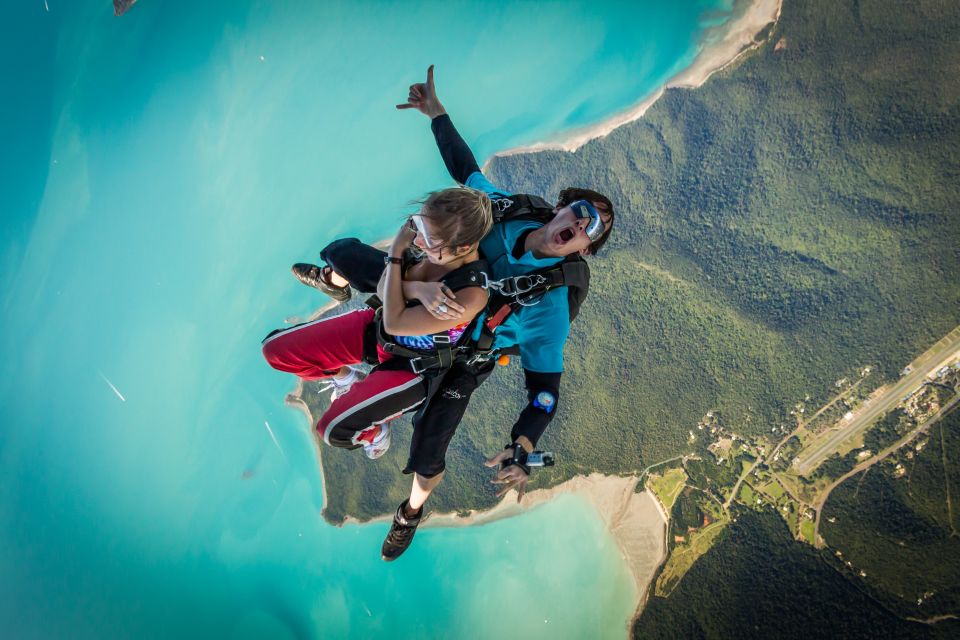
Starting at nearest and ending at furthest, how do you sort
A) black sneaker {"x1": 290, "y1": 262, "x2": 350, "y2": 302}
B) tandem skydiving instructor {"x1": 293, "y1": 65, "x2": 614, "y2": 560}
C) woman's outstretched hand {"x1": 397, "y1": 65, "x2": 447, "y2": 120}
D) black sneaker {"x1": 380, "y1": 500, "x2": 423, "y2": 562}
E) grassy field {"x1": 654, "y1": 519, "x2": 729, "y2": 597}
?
tandem skydiving instructor {"x1": 293, "y1": 65, "x2": 614, "y2": 560} → woman's outstretched hand {"x1": 397, "y1": 65, "x2": 447, "y2": 120} → black sneaker {"x1": 380, "y1": 500, "x2": 423, "y2": 562} → black sneaker {"x1": 290, "y1": 262, "x2": 350, "y2": 302} → grassy field {"x1": 654, "y1": 519, "x2": 729, "y2": 597}

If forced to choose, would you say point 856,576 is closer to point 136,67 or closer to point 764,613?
point 764,613

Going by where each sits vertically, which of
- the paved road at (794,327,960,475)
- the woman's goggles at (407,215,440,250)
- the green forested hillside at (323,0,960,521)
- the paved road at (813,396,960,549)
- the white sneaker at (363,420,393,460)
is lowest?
the paved road at (813,396,960,549)

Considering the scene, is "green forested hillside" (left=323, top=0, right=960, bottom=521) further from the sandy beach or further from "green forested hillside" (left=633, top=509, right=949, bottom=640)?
"green forested hillside" (left=633, top=509, right=949, bottom=640)

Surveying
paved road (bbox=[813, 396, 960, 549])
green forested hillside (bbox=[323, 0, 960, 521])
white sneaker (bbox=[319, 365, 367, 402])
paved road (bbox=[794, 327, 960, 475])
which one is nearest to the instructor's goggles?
white sneaker (bbox=[319, 365, 367, 402])

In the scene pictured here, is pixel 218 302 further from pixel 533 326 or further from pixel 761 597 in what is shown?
pixel 761 597

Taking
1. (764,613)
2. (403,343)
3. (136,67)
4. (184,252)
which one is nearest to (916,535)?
(764,613)

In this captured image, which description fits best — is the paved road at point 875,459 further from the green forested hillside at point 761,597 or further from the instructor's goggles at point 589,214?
the instructor's goggles at point 589,214
